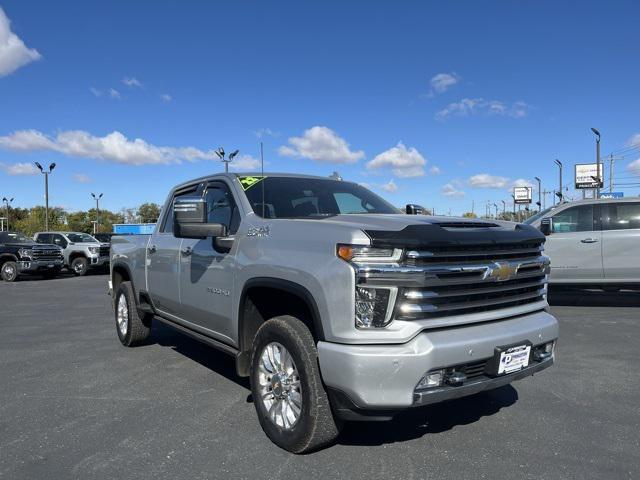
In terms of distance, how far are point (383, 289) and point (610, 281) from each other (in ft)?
24.0

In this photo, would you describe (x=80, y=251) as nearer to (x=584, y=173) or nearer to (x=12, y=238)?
(x=12, y=238)

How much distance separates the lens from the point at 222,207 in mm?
4602

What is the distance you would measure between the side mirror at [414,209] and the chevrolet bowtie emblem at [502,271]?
1.47m

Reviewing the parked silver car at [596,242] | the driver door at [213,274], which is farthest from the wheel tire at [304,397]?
the parked silver car at [596,242]

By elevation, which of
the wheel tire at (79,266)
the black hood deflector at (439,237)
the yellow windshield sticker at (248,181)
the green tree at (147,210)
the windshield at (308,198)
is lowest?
the wheel tire at (79,266)

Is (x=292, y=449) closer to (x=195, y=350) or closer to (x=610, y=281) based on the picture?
(x=195, y=350)

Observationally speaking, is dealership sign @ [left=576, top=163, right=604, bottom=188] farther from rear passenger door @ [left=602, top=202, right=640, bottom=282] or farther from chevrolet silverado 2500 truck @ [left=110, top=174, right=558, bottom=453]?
chevrolet silverado 2500 truck @ [left=110, top=174, right=558, bottom=453]

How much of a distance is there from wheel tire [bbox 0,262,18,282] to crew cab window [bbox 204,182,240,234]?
1580 cm

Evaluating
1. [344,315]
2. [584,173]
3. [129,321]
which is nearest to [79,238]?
[129,321]

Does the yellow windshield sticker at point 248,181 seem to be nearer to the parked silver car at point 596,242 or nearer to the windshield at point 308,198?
the windshield at point 308,198

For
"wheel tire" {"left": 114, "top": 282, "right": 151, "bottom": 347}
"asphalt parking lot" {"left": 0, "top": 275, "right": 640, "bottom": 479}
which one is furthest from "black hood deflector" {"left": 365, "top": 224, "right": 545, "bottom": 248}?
"wheel tire" {"left": 114, "top": 282, "right": 151, "bottom": 347}

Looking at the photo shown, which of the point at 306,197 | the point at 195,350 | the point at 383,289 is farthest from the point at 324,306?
the point at 195,350

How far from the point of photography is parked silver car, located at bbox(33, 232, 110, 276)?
1972 cm

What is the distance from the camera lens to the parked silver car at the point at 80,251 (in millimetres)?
19719
